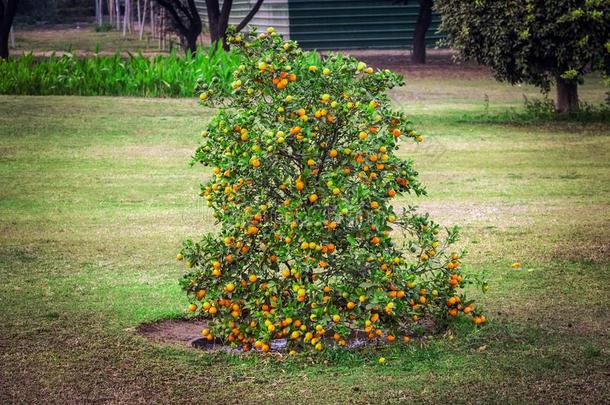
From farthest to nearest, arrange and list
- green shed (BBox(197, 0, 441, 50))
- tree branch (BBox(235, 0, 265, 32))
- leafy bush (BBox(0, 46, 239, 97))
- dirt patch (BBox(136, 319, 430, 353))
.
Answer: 1. green shed (BBox(197, 0, 441, 50))
2. tree branch (BBox(235, 0, 265, 32))
3. leafy bush (BBox(0, 46, 239, 97))
4. dirt patch (BBox(136, 319, 430, 353))

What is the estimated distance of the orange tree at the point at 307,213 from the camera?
5637 mm

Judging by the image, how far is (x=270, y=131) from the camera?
5746mm

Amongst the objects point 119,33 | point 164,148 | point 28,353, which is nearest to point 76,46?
point 119,33

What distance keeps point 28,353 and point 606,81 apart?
11.6 metres

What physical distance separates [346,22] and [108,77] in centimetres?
1361

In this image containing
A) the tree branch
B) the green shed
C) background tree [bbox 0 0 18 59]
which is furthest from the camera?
the green shed

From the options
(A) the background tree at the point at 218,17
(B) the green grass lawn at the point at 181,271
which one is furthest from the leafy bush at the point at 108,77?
(A) the background tree at the point at 218,17

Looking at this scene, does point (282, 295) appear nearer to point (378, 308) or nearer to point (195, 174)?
point (378, 308)

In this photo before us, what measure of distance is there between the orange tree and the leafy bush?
13.0 m

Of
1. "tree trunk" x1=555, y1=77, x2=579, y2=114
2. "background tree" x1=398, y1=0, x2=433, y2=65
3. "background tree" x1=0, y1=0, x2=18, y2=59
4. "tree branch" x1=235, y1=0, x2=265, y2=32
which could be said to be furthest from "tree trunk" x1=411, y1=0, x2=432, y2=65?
"background tree" x1=0, y1=0, x2=18, y2=59

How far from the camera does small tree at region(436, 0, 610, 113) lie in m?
14.7

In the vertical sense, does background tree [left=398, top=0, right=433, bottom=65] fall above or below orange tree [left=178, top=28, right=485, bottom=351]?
above

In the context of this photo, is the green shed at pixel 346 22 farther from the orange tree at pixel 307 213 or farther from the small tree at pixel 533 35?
the orange tree at pixel 307 213

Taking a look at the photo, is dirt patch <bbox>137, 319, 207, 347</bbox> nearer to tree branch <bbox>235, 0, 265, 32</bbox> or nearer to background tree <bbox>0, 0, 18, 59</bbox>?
tree branch <bbox>235, 0, 265, 32</bbox>
